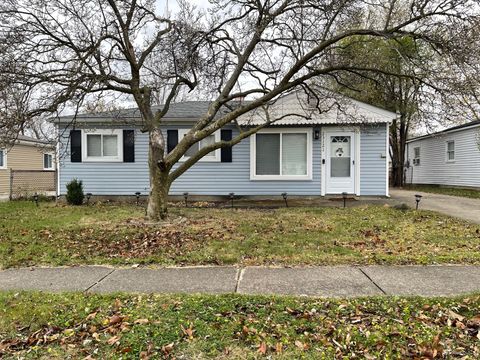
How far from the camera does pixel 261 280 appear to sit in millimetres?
4492

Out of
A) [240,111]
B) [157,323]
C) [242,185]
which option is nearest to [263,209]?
[242,185]

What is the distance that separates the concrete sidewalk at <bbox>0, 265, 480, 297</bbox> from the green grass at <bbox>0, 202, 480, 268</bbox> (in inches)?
15.1

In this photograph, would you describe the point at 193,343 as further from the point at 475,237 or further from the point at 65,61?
the point at 65,61

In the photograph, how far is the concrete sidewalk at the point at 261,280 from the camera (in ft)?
13.5

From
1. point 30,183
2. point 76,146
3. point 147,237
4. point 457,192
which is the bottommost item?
point 147,237

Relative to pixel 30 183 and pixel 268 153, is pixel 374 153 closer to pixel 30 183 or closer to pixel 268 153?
pixel 268 153

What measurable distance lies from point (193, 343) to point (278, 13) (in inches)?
277

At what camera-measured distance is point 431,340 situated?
2.98m

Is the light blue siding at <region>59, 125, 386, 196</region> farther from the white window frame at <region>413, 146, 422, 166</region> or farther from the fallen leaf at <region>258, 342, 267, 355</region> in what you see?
the white window frame at <region>413, 146, 422, 166</region>

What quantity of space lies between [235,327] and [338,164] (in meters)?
9.98

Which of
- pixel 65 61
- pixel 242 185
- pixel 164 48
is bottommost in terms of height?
pixel 242 185

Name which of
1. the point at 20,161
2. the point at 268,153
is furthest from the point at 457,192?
the point at 20,161

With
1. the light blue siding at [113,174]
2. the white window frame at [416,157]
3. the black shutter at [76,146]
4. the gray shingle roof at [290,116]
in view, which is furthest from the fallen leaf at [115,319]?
the white window frame at [416,157]

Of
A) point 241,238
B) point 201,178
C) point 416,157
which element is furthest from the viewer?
point 416,157
